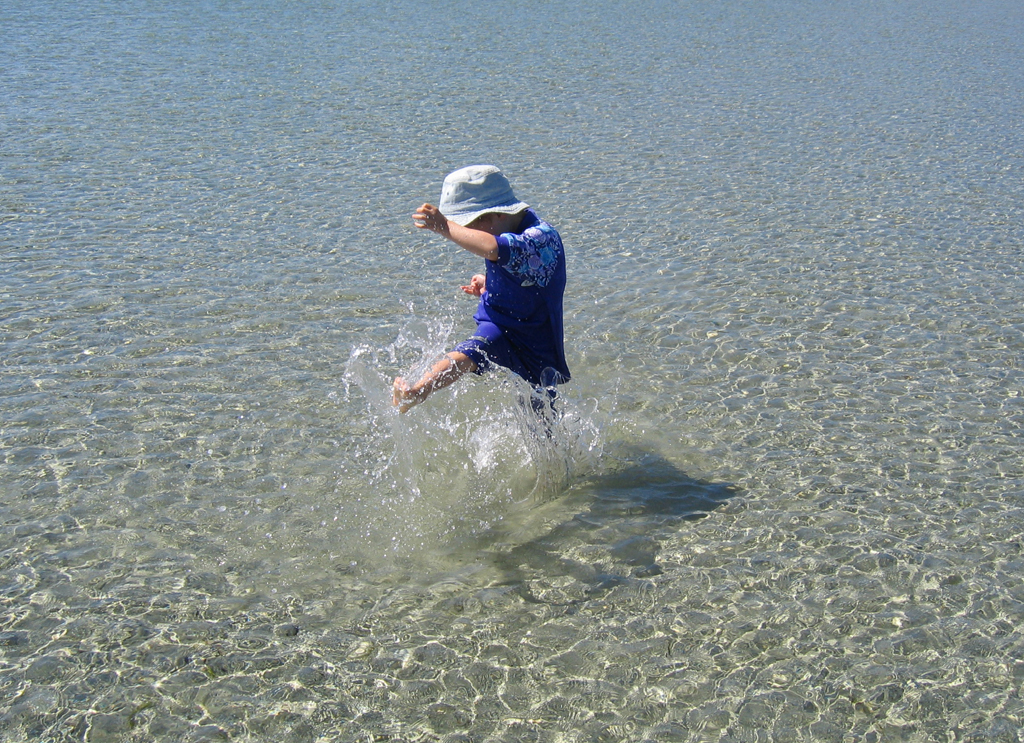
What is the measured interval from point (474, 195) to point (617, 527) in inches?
62.5

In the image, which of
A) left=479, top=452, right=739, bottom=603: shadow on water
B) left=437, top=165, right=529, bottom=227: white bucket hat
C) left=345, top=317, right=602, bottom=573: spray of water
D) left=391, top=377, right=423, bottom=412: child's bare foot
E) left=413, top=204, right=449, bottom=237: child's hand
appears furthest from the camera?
left=345, top=317, right=602, bottom=573: spray of water

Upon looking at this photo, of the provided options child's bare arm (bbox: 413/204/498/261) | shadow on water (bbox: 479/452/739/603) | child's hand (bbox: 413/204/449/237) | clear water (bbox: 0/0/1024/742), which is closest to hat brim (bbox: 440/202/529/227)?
child's bare arm (bbox: 413/204/498/261)

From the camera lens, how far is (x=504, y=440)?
483 centimetres

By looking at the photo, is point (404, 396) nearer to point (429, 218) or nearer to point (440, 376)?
point (440, 376)

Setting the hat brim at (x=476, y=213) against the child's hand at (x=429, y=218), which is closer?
the child's hand at (x=429, y=218)

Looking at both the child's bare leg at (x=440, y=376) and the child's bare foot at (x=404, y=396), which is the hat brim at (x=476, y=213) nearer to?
the child's bare leg at (x=440, y=376)

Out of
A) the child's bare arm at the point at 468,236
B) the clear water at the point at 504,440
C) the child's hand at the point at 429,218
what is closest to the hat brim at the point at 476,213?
the child's bare arm at the point at 468,236

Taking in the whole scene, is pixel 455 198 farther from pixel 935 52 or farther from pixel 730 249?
pixel 935 52

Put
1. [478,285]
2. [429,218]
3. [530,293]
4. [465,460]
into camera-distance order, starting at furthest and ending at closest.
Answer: [465,460] < [478,285] < [530,293] < [429,218]

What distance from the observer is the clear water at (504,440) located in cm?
342

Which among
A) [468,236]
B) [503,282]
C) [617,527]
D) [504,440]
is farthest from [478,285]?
[617,527]

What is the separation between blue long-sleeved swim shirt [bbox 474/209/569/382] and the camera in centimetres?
414

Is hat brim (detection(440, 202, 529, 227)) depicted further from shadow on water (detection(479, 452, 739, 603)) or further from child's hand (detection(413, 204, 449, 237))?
shadow on water (detection(479, 452, 739, 603))

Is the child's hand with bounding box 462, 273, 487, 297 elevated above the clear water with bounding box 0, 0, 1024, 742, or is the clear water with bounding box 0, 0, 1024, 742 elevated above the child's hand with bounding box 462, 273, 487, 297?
the child's hand with bounding box 462, 273, 487, 297
